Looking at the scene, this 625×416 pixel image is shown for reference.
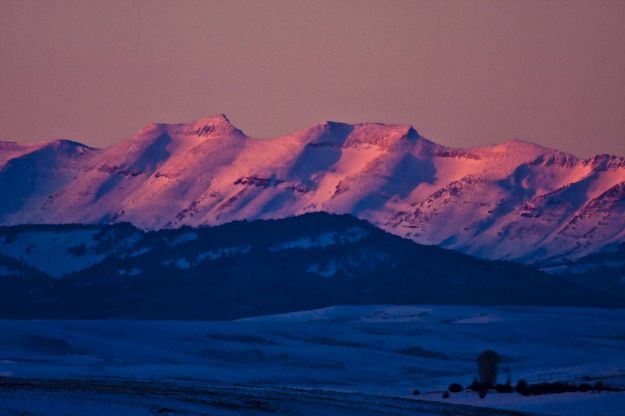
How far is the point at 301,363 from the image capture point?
10431 cm

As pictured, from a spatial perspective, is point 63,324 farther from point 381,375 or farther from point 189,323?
point 381,375

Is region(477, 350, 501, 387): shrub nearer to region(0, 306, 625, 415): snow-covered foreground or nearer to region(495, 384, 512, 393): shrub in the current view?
region(0, 306, 625, 415): snow-covered foreground

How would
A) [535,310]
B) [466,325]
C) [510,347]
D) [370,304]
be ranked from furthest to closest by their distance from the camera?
[370,304], [535,310], [466,325], [510,347]

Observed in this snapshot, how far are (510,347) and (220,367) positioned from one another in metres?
36.3

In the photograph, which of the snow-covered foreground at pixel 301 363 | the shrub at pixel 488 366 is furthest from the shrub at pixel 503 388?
the shrub at pixel 488 366

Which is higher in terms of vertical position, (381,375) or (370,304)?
(370,304)

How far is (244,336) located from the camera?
11919cm

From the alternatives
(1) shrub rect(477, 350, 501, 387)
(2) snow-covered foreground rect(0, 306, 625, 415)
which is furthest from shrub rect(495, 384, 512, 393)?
(1) shrub rect(477, 350, 501, 387)

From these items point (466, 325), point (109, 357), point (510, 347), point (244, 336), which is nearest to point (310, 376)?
point (109, 357)

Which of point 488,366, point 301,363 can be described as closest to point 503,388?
point 488,366

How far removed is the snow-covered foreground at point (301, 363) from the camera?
5241cm

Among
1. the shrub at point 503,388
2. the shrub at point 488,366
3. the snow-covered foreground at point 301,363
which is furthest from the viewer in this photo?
the shrub at point 488,366

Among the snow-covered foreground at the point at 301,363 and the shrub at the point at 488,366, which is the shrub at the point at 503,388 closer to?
the snow-covered foreground at the point at 301,363

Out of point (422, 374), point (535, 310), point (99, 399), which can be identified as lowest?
point (99, 399)
